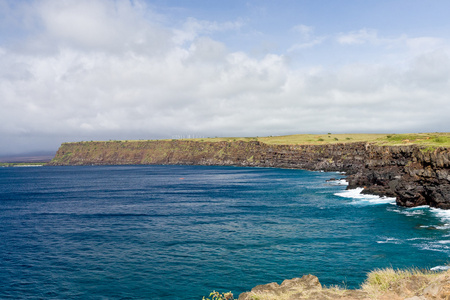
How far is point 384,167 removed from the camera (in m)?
87.4

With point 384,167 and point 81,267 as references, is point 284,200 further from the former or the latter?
point 81,267

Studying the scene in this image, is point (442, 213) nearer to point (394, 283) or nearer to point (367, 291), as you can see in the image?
point (394, 283)

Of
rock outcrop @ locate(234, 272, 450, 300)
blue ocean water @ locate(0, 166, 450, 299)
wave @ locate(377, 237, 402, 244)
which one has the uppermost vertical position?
rock outcrop @ locate(234, 272, 450, 300)

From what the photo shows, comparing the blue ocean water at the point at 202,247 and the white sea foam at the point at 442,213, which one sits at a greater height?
the blue ocean water at the point at 202,247

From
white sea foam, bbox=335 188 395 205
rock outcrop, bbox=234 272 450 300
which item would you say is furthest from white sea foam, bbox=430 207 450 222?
rock outcrop, bbox=234 272 450 300

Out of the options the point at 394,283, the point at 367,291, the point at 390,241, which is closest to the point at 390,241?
the point at 390,241

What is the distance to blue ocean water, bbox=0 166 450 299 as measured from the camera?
29.6 meters

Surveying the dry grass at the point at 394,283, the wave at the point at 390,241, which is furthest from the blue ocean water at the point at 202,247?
the dry grass at the point at 394,283

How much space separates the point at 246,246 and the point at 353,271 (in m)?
13.2

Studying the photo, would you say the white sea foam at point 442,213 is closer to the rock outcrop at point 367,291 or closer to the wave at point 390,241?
the wave at point 390,241

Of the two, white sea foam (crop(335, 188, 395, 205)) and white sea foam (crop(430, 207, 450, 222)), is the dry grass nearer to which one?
white sea foam (crop(430, 207, 450, 222))

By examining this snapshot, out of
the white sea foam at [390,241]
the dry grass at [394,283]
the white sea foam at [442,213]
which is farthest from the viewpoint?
the white sea foam at [442,213]

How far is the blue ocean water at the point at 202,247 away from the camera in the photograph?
97.2 feet

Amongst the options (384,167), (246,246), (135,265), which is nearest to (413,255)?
(246,246)
